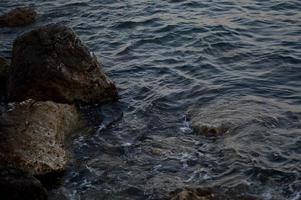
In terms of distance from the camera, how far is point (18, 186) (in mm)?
7113

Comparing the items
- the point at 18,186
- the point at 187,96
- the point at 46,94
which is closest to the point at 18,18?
the point at 46,94

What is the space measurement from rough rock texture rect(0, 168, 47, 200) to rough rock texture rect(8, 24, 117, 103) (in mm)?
3587

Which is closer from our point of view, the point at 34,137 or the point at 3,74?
the point at 34,137

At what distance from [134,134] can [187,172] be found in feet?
5.89

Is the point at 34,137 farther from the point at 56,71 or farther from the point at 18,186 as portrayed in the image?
the point at 56,71

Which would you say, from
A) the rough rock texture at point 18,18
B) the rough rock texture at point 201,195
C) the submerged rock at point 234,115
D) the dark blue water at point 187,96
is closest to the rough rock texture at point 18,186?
the dark blue water at point 187,96

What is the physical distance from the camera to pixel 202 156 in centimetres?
898

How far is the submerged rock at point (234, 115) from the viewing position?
32.5 ft

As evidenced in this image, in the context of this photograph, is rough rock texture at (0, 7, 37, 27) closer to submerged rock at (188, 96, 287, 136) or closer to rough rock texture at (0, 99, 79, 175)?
rough rock texture at (0, 99, 79, 175)

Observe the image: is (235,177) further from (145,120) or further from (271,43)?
(271,43)

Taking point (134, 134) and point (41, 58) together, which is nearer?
point (134, 134)

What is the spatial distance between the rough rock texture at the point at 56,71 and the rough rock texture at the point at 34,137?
85 centimetres

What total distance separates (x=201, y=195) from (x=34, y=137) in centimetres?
321

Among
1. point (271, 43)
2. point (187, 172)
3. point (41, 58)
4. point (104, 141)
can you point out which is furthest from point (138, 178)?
point (271, 43)
